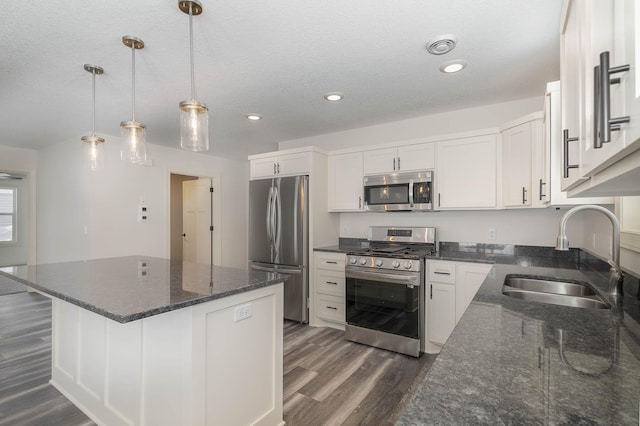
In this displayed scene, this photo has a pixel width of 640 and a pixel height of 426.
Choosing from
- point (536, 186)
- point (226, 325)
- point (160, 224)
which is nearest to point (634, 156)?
point (226, 325)

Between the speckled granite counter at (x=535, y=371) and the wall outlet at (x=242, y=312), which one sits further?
the wall outlet at (x=242, y=312)

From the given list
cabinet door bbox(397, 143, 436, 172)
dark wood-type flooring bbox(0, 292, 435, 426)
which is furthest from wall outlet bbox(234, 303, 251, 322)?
cabinet door bbox(397, 143, 436, 172)

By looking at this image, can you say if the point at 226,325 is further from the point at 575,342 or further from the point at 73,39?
the point at 73,39

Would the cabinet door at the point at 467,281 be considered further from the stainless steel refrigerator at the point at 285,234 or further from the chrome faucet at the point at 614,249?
the stainless steel refrigerator at the point at 285,234

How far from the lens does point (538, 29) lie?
1.91 meters

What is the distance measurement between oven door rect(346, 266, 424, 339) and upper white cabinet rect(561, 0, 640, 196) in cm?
206

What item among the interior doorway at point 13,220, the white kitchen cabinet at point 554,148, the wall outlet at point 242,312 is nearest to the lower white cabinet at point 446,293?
the white kitchen cabinet at point 554,148

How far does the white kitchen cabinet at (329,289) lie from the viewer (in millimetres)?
3578

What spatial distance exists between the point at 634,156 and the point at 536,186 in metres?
2.39

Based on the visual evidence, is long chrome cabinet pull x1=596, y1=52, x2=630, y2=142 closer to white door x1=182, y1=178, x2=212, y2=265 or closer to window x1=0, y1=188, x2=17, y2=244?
white door x1=182, y1=178, x2=212, y2=265

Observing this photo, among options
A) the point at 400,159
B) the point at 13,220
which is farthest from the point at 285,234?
the point at 13,220

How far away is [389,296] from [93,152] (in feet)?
8.99

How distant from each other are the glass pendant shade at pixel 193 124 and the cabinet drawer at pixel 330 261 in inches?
81.9

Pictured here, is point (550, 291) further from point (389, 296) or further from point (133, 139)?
point (133, 139)
